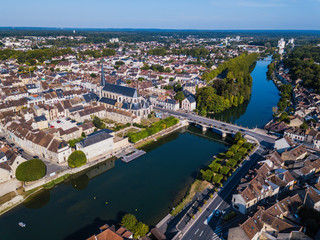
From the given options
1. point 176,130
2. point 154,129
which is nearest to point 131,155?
point 154,129

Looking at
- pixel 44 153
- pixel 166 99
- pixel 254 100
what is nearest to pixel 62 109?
pixel 44 153

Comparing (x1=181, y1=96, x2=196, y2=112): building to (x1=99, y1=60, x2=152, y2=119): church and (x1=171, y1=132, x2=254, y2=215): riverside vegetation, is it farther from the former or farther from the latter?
(x1=171, y1=132, x2=254, y2=215): riverside vegetation

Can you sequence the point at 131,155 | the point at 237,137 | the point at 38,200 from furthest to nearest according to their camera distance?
the point at 237,137, the point at 131,155, the point at 38,200

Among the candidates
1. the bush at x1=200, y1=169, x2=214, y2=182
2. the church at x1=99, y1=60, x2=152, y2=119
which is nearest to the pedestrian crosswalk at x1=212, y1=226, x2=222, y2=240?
the bush at x1=200, y1=169, x2=214, y2=182

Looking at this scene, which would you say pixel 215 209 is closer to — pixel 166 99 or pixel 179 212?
pixel 179 212

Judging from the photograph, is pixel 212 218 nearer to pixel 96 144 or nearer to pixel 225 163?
pixel 225 163

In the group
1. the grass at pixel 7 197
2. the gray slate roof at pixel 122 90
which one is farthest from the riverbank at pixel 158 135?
the grass at pixel 7 197
